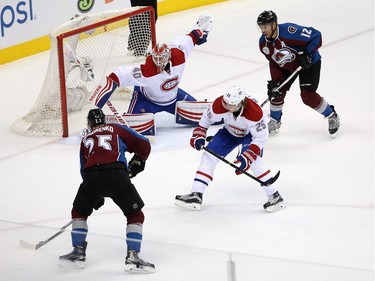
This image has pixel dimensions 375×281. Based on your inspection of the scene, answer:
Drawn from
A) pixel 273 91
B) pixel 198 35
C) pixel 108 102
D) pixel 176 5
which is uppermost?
pixel 198 35

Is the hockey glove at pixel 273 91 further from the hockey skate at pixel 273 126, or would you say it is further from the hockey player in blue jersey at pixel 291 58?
the hockey skate at pixel 273 126

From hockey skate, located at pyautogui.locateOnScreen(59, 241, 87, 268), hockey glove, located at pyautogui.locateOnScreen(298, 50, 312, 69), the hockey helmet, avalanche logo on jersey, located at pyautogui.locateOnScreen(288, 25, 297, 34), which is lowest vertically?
hockey skate, located at pyautogui.locateOnScreen(59, 241, 87, 268)

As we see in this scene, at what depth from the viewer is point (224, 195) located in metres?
5.24

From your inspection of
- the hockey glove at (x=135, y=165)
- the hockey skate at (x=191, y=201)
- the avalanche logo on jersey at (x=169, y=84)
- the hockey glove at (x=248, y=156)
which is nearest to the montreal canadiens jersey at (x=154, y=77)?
the avalanche logo on jersey at (x=169, y=84)

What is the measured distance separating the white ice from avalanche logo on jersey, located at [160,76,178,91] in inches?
11.3

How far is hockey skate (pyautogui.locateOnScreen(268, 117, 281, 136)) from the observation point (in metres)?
6.11

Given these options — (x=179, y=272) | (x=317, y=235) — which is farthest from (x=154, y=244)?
(x=317, y=235)

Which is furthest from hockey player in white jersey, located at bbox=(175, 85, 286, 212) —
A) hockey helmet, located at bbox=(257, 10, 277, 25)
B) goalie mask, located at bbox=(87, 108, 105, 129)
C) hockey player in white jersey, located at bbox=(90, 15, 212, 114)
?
hockey player in white jersey, located at bbox=(90, 15, 212, 114)

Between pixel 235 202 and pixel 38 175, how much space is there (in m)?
1.09

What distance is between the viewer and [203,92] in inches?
273

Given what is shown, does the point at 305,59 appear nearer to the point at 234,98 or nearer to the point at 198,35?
the point at 198,35

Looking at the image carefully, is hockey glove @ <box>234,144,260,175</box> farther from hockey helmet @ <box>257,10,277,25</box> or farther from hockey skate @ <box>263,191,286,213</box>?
hockey helmet @ <box>257,10,277,25</box>

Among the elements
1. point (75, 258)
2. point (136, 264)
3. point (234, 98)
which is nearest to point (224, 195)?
point (234, 98)

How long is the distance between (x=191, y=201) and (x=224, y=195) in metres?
0.26
